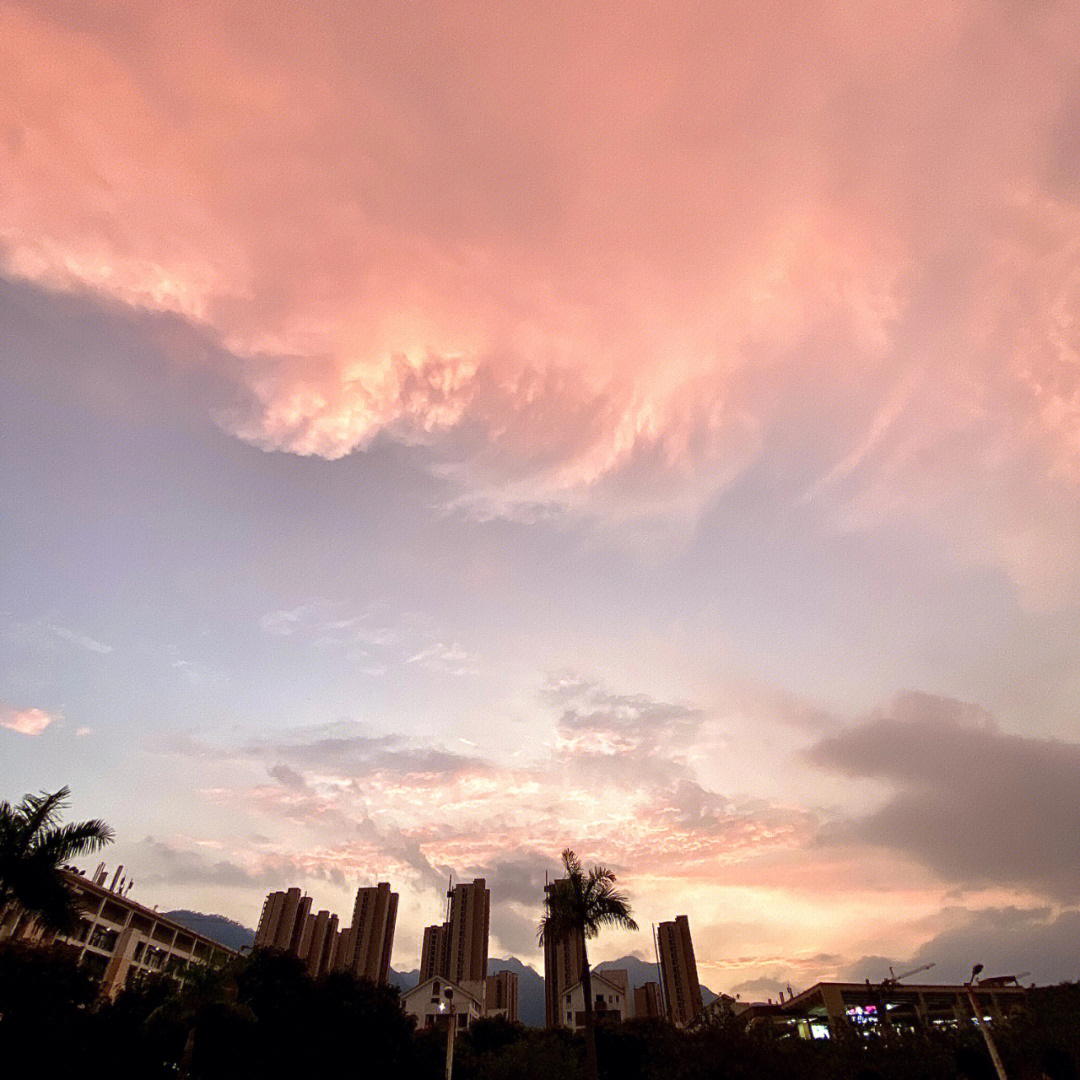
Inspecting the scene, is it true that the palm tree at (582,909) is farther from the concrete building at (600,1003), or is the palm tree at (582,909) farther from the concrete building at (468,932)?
the concrete building at (468,932)

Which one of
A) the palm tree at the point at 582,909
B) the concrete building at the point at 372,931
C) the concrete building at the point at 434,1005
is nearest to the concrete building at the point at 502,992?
the concrete building at the point at 372,931

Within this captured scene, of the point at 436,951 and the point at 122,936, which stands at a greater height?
the point at 436,951

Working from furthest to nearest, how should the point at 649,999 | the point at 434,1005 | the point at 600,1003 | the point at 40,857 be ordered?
the point at 649,999, the point at 600,1003, the point at 434,1005, the point at 40,857

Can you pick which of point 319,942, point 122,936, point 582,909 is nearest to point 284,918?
point 319,942

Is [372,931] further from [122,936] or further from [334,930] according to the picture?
[122,936]

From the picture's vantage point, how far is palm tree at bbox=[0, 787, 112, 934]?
21.2 m

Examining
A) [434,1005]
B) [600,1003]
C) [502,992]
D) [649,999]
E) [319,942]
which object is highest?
[319,942]

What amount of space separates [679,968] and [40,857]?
171296 mm

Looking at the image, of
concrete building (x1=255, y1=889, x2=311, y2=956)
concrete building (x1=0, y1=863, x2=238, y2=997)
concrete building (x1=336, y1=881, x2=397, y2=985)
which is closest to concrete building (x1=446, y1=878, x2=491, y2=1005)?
concrete building (x1=336, y1=881, x2=397, y2=985)

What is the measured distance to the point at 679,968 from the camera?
15888 cm

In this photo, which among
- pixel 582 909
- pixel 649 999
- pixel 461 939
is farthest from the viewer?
pixel 461 939

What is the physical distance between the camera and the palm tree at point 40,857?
69.7ft

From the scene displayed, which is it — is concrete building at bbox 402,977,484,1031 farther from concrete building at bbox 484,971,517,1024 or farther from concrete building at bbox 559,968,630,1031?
concrete building at bbox 484,971,517,1024

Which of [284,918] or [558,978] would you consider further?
[284,918]
